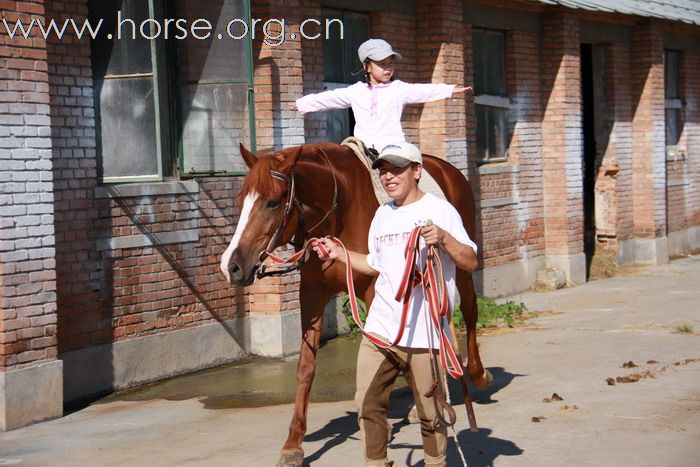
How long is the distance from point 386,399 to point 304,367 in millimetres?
1837

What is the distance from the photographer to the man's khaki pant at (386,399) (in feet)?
19.3

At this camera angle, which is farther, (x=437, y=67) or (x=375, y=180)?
(x=437, y=67)

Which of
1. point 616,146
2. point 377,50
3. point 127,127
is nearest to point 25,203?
point 127,127

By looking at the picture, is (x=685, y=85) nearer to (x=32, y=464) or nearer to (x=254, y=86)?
(x=254, y=86)

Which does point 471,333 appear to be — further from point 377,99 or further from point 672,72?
point 672,72

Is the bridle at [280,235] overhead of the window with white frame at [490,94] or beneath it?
beneath

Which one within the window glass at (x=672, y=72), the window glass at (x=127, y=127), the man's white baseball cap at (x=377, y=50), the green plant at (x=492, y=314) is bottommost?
the green plant at (x=492, y=314)

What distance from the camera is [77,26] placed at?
1000 centimetres

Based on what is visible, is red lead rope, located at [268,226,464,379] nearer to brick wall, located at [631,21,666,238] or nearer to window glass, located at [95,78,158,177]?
window glass, located at [95,78,158,177]

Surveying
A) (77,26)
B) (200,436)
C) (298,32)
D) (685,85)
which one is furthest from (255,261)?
(685,85)

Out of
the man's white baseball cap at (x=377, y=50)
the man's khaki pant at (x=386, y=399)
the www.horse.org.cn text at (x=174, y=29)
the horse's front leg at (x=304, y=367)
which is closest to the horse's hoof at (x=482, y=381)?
the horse's front leg at (x=304, y=367)

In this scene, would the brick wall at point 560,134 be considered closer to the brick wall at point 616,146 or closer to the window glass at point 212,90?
the brick wall at point 616,146

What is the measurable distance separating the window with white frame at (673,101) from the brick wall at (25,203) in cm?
1560

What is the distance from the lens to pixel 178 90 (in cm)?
1132
